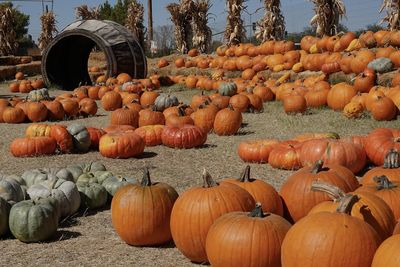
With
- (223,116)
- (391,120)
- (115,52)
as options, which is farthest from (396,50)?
(115,52)

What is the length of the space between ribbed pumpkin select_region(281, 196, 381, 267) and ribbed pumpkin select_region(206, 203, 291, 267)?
23cm

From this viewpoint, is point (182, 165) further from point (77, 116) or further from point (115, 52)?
point (115, 52)

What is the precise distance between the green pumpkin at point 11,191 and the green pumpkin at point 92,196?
20.1 inches

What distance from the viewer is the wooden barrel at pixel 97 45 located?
17.2 m

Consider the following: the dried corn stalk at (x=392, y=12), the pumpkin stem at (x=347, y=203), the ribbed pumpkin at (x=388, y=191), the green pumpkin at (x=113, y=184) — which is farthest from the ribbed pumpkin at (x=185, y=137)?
the dried corn stalk at (x=392, y=12)

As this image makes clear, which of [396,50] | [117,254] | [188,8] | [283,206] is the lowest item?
[117,254]

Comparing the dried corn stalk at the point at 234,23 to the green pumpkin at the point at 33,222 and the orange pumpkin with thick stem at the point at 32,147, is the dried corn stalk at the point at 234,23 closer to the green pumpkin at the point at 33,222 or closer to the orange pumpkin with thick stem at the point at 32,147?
the orange pumpkin with thick stem at the point at 32,147

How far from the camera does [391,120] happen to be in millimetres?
9430

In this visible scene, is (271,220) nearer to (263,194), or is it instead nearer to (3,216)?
(263,194)

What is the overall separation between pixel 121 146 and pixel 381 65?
6.70 m

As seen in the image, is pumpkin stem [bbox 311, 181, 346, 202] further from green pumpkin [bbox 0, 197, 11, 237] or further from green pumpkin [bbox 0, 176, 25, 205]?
green pumpkin [bbox 0, 176, 25, 205]

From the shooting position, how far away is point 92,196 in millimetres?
5004

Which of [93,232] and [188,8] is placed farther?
[188,8]

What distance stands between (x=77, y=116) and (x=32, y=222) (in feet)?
24.9
